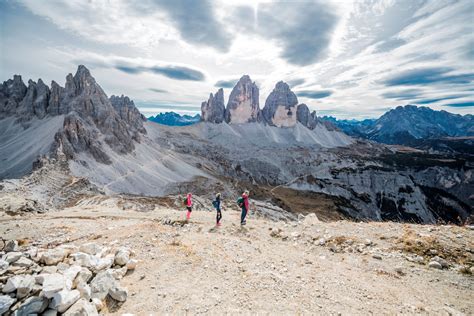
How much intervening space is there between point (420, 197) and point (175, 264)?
124 m

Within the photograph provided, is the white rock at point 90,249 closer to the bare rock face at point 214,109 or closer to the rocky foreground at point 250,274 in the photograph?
the rocky foreground at point 250,274

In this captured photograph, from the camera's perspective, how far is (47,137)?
67.2m

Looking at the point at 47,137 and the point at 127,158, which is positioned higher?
the point at 47,137

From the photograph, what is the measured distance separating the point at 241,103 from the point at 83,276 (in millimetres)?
194578

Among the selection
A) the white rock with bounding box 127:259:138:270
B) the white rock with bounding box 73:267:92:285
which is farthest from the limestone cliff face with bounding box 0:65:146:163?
the white rock with bounding box 73:267:92:285

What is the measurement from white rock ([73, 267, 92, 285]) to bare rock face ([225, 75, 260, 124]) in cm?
19084

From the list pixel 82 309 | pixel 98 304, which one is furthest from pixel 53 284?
pixel 98 304

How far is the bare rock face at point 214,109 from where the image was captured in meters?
193

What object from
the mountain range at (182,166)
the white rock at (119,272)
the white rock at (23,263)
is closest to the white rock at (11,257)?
the white rock at (23,263)

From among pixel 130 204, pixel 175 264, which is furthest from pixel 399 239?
pixel 130 204

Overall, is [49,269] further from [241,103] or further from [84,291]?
[241,103]

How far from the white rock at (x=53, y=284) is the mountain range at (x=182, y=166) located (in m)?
33.4

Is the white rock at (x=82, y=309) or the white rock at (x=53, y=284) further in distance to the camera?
the white rock at (x=53, y=284)

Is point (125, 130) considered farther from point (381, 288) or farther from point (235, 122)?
point (235, 122)
